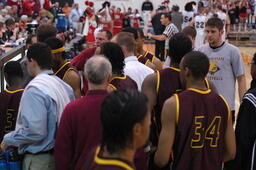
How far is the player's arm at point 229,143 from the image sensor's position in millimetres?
3314

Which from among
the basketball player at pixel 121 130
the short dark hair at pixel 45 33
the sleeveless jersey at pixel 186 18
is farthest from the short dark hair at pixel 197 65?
the sleeveless jersey at pixel 186 18

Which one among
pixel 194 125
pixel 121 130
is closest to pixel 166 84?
pixel 194 125

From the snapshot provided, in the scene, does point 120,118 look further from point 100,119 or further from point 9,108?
point 9,108

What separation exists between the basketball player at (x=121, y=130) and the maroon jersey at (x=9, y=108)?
75.5 inches

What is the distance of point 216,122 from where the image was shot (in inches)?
126

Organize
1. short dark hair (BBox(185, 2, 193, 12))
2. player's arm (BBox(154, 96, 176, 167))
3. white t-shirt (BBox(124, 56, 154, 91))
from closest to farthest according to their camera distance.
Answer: player's arm (BBox(154, 96, 176, 167)) → white t-shirt (BBox(124, 56, 154, 91)) → short dark hair (BBox(185, 2, 193, 12))

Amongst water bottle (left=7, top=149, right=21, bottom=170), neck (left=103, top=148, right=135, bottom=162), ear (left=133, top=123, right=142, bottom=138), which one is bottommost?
water bottle (left=7, top=149, right=21, bottom=170)

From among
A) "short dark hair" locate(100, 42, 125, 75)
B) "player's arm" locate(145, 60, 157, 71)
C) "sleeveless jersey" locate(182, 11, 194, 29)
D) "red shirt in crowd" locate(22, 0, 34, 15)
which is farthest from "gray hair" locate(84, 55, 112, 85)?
"red shirt in crowd" locate(22, 0, 34, 15)

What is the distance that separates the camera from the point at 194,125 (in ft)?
10.4

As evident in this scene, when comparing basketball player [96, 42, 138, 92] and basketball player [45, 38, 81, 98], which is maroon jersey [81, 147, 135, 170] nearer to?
basketball player [96, 42, 138, 92]

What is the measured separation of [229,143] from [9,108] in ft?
5.85

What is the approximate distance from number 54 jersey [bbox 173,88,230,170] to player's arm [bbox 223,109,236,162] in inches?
1.8

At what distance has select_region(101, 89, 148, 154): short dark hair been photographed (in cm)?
202

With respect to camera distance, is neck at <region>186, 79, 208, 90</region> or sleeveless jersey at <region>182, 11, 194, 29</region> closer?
neck at <region>186, 79, 208, 90</region>
